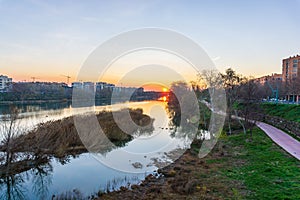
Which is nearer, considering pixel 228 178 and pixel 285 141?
pixel 228 178

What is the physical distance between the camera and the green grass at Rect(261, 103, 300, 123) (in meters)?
23.2

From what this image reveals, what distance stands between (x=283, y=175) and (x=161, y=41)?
9932mm

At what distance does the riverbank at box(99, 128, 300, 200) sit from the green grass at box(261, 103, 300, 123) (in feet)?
38.7

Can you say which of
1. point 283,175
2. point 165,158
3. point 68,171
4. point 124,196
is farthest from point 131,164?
point 283,175

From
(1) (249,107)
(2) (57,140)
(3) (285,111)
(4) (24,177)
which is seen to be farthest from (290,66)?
(4) (24,177)

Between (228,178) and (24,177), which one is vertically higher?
(228,178)

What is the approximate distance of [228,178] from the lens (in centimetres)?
951

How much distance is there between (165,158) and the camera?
559 inches

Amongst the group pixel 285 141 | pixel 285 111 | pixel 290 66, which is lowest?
pixel 285 141

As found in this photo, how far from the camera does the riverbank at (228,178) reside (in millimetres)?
7871

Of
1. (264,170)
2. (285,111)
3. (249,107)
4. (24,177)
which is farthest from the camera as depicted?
(285,111)

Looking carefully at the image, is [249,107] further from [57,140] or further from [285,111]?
[57,140]

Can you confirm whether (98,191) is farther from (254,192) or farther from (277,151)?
(277,151)

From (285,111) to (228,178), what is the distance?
21.5m
